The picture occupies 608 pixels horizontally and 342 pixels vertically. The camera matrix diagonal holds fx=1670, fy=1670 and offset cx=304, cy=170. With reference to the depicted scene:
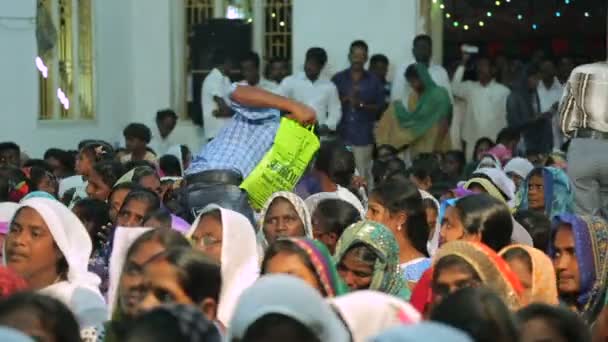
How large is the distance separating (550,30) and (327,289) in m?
17.0

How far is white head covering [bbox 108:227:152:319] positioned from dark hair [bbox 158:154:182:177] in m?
6.25

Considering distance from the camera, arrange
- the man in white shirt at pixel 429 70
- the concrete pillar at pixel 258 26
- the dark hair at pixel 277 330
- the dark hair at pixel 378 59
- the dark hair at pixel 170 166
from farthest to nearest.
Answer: the concrete pillar at pixel 258 26, the dark hair at pixel 378 59, the man in white shirt at pixel 429 70, the dark hair at pixel 170 166, the dark hair at pixel 277 330

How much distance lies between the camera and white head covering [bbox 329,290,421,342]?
5281mm

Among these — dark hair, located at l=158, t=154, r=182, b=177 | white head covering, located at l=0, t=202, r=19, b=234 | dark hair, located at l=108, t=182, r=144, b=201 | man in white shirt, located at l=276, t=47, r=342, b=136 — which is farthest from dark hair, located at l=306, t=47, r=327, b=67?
white head covering, located at l=0, t=202, r=19, b=234

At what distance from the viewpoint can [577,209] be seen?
10.1 metres

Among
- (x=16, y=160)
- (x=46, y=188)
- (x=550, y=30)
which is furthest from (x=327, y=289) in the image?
(x=550, y=30)

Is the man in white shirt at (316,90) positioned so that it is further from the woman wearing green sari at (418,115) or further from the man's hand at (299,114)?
the man's hand at (299,114)

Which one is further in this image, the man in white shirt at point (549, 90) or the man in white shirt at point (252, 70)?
the man in white shirt at point (549, 90)

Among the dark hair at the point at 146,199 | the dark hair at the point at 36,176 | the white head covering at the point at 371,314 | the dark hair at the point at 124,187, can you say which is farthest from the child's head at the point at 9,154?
the white head covering at the point at 371,314

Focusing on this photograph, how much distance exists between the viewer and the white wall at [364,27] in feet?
57.7

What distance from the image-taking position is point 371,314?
533cm

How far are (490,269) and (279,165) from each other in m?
3.09

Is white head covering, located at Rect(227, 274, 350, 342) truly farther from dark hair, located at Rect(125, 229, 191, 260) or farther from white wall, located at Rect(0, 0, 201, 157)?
white wall, located at Rect(0, 0, 201, 157)

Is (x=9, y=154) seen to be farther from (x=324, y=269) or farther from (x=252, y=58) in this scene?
(x=324, y=269)
